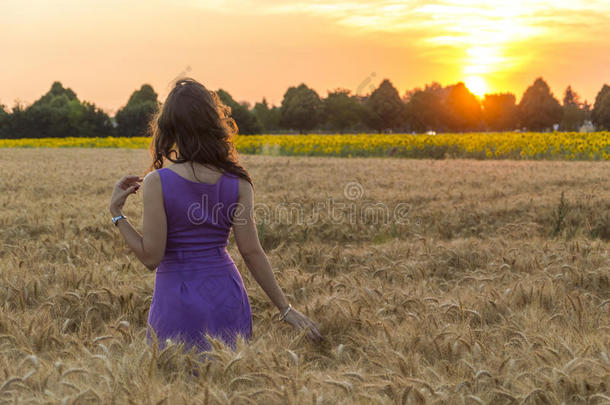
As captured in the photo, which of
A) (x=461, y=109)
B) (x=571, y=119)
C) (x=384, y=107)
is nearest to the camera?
(x=384, y=107)

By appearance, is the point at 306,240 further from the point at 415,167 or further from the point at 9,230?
the point at 415,167

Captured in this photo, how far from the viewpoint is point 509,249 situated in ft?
18.3

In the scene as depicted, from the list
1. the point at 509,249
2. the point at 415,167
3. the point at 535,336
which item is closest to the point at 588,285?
the point at 509,249

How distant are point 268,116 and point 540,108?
102 ft

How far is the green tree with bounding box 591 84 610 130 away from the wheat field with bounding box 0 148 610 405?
49.8 meters

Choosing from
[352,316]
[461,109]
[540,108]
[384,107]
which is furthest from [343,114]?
[352,316]

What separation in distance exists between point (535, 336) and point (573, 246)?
312 centimetres

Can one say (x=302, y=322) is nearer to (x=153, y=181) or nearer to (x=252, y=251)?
(x=252, y=251)

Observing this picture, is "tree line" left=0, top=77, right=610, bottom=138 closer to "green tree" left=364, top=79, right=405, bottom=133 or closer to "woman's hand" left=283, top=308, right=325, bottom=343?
"green tree" left=364, top=79, right=405, bottom=133

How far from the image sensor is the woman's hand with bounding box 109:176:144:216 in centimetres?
282

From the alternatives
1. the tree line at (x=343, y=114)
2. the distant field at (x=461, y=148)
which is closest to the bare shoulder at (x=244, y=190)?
the distant field at (x=461, y=148)

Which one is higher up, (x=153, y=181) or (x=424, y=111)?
(x=424, y=111)

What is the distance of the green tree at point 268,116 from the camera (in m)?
69.7

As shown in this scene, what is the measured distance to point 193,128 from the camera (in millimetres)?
2789
